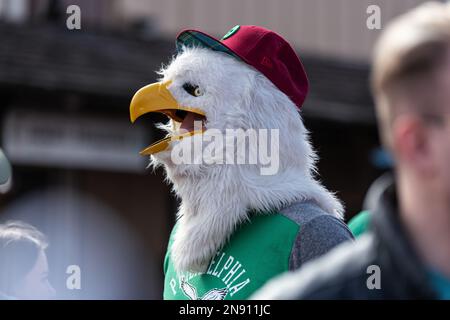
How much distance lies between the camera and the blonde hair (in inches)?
66.4

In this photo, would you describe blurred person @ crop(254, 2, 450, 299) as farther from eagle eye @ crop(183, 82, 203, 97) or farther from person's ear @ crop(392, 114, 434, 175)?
eagle eye @ crop(183, 82, 203, 97)

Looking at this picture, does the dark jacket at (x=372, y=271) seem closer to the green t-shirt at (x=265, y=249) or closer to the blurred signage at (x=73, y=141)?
the green t-shirt at (x=265, y=249)

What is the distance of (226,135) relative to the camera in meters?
2.95

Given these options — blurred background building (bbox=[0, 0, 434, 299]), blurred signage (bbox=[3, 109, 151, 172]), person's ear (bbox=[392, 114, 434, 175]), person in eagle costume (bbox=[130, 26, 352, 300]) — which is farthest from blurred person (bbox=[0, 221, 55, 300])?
blurred signage (bbox=[3, 109, 151, 172])

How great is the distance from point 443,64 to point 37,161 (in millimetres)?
6083

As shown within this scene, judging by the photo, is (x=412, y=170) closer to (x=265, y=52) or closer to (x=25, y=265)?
(x=265, y=52)

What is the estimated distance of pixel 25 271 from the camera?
350 centimetres

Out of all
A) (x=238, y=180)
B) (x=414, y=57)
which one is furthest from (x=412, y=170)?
(x=238, y=180)

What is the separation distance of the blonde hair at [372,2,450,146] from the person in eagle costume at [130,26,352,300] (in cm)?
104

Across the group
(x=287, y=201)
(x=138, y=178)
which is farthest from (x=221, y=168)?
(x=138, y=178)

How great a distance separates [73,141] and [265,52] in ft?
15.1

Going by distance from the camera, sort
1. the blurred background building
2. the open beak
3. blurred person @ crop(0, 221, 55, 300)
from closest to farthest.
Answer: the open beak < blurred person @ crop(0, 221, 55, 300) < the blurred background building
